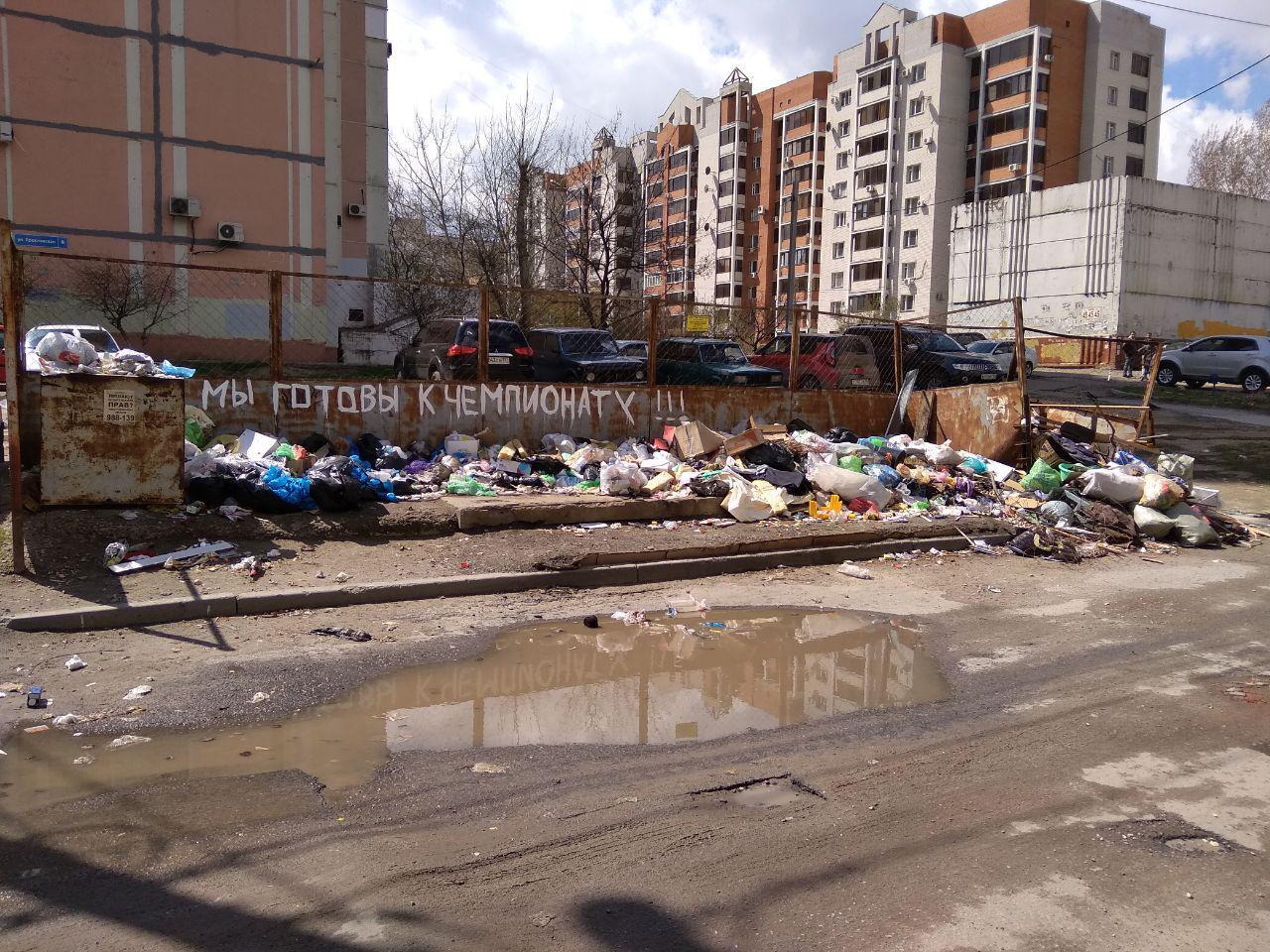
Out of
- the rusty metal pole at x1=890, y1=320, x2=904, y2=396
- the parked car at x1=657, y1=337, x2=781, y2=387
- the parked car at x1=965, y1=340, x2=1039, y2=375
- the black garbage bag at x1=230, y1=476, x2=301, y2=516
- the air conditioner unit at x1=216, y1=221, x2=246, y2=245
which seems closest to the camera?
the black garbage bag at x1=230, y1=476, x2=301, y2=516

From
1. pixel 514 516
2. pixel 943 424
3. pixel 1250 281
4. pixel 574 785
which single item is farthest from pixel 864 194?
pixel 574 785

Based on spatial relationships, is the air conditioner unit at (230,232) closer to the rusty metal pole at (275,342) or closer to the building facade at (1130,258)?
the rusty metal pole at (275,342)

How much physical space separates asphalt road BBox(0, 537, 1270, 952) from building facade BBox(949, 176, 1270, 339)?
4418 cm

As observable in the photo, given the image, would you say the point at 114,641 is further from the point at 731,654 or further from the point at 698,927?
the point at 698,927

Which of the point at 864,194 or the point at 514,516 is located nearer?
the point at 514,516

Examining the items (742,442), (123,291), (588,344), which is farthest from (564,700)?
(123,291)

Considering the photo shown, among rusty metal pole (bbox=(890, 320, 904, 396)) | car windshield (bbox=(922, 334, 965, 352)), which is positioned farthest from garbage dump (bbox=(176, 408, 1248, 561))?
car windshield (bbox=(922, 334, 965, 352))

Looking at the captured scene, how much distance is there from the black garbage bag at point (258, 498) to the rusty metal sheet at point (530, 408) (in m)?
1.81

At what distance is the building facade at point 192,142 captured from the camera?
25.0 metres

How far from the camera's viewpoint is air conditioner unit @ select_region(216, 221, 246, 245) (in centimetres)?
2727

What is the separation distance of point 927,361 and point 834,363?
4.52 metres

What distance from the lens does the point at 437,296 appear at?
28.5 metres

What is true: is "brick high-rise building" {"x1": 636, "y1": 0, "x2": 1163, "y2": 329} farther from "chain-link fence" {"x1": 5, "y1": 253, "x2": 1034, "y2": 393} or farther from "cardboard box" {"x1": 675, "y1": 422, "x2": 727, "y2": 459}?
"cardboard box" {"x1": 675, "y1": 422, "x2": 727, "y2": 459}

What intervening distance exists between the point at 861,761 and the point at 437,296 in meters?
26.1
